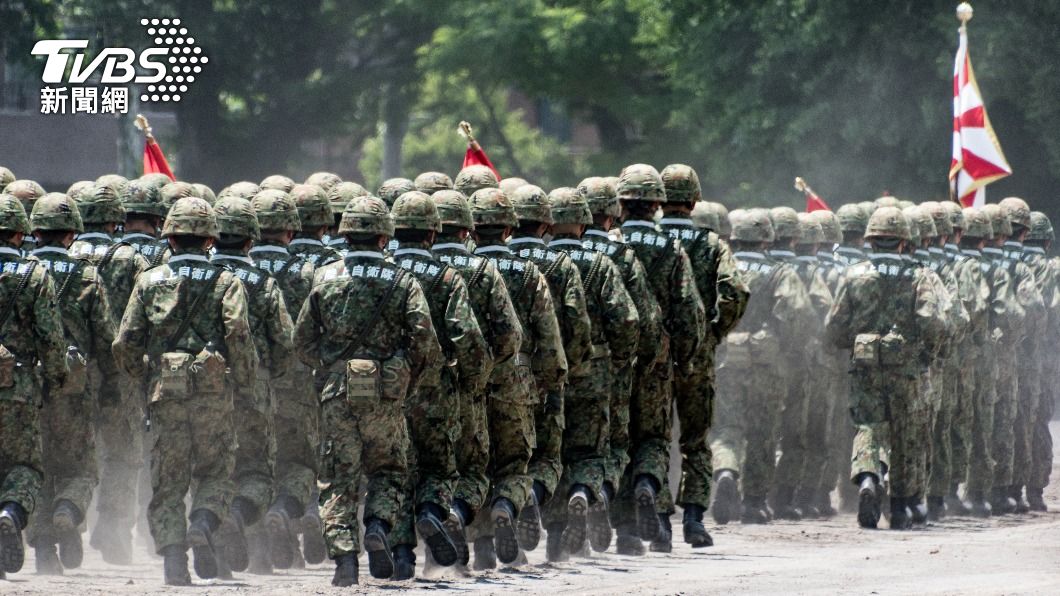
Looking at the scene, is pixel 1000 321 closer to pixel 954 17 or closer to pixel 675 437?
pixel 675 437

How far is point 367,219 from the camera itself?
11922mm

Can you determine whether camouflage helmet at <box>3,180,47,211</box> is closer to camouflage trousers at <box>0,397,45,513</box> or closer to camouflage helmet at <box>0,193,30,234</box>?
camouflage helmet at <box>0,193,30,234</box>

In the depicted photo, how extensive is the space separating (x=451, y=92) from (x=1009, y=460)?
29.3 meters

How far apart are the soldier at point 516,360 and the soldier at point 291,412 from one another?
Answer: 113 centimetres

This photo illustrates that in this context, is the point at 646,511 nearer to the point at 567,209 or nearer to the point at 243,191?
the point at 567,209

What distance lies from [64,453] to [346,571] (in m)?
2.33

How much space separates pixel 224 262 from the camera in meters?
12.6

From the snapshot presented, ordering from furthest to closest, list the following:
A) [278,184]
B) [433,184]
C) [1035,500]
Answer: [1035,500] → [278,184] → [433,184]

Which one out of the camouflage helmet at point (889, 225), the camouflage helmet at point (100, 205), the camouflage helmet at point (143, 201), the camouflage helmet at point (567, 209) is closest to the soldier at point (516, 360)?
the camouflage helmet at point (567, 209)

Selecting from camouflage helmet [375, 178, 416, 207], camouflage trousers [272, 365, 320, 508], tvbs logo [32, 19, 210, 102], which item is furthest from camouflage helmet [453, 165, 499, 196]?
tvbs logo [32, 19, 210, 102]

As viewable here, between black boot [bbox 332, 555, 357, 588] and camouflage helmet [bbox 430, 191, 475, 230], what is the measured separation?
83.6 inches

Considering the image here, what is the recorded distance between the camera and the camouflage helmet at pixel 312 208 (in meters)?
13.8

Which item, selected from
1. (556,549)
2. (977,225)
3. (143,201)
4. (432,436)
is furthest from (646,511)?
(977,225)

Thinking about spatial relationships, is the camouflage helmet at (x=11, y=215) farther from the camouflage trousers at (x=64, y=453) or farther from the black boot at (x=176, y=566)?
the black boot at (x=176, y=566)
